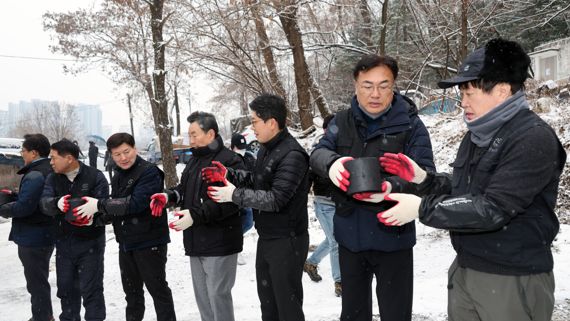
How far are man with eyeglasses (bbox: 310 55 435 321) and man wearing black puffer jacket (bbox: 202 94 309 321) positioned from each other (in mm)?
407

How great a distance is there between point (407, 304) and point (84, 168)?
10.8 ft

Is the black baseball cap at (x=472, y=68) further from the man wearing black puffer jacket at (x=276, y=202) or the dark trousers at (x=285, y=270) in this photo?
the dark trousers at (x=285, y=270)

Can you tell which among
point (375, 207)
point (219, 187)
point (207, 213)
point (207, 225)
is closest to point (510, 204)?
point (375, 207)

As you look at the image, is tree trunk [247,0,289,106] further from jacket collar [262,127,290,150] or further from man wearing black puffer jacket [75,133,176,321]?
jacket collar [262,127,290,150]

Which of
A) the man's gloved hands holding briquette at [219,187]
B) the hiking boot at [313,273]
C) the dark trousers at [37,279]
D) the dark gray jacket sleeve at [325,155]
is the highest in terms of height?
the dark gray jacket sleeve at [325,155]

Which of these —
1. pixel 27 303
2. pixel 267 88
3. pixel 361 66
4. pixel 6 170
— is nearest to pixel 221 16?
pixel 267 88

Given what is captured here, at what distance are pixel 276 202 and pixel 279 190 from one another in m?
0.08

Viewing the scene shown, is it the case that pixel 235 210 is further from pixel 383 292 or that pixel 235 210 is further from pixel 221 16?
pixel 221 16

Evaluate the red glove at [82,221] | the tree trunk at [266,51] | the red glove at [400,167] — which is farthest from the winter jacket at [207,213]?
the tree trunk at [266,51]

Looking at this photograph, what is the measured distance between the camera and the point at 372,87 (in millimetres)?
2459

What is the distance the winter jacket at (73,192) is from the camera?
150 inches

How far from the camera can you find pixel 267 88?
10195 millimetres

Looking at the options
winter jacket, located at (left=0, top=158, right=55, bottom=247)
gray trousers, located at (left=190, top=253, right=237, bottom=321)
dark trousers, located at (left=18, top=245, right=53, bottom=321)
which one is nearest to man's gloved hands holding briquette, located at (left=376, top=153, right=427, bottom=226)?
A: gray trousers, located at (left=190, top=253, right=237, bottom=321)

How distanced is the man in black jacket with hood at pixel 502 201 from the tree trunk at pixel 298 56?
7259 mm
